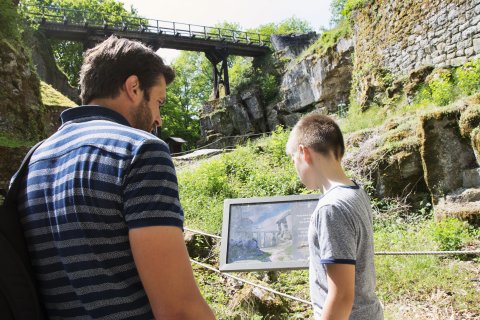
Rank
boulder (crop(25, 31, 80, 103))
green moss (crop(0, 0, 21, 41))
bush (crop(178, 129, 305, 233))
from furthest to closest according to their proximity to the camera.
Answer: boulder (crop(25, 31, 80, 103))
green moss (crop(0, 0, 21, 41))
bush (crop(178, 129, 305, 233))

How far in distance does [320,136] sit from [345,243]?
1.58 feet

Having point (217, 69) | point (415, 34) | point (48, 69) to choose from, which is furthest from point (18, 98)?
point (217, 69)

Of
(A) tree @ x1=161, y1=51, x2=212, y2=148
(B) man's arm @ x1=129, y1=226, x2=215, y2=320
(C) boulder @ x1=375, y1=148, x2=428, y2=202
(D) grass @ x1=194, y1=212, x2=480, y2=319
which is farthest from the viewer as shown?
(A) tree @ x1=161, y1=51, x2=212, y2=148

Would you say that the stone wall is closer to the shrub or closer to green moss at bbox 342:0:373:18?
green moss at bbox 342:0:373:18

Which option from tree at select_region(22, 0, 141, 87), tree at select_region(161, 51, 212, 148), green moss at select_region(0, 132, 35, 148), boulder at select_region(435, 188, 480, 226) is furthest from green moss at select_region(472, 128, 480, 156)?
tree at select_region(161, 51, 212, 148)

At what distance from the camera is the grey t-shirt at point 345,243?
148cm

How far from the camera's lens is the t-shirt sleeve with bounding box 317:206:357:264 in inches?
57.6

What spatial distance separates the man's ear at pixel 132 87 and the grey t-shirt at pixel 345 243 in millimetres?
790

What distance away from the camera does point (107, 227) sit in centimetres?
103

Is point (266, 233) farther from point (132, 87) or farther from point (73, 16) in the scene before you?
point (73, 16)

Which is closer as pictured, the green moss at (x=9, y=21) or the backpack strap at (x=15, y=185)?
the backpack strap at (x=15, y=185)

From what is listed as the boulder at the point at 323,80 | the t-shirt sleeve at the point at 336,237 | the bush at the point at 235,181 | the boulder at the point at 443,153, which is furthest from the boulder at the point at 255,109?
the t-shirt sleeve at the point at 336,237

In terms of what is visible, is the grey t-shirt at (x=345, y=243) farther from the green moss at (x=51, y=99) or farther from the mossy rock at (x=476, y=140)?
the green moss at (x=51, y=99)

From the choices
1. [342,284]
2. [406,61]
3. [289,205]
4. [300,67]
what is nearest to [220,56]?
[300,67]
